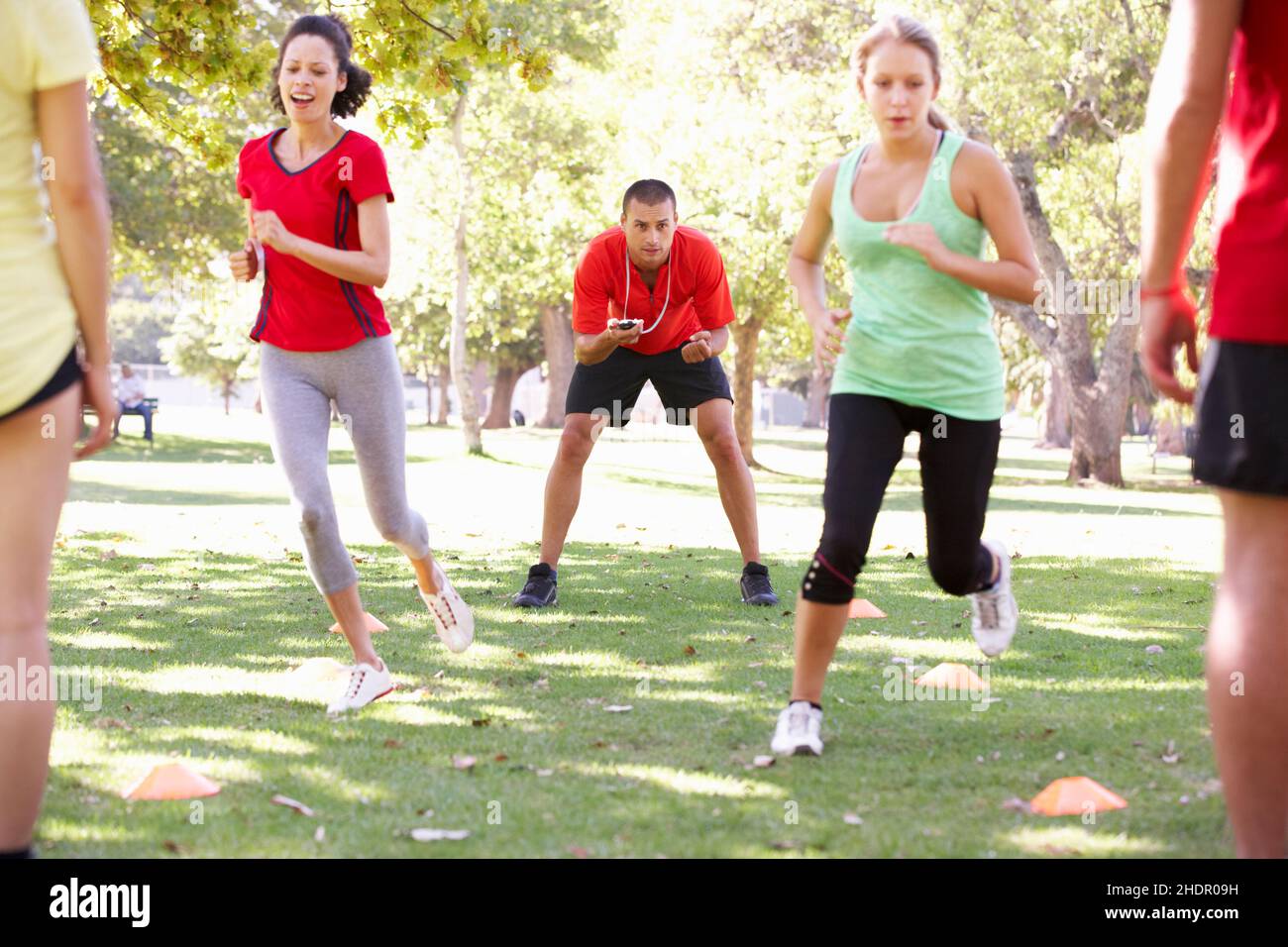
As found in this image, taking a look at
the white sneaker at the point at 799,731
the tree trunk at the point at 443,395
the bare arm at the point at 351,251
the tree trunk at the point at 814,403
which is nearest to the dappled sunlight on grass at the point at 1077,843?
the white sneaker at the point at 799,731

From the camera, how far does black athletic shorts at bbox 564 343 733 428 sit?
26.0ft

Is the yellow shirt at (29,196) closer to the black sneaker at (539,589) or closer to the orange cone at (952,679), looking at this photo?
the orange cone at (952,679)

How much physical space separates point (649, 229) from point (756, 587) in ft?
6.82

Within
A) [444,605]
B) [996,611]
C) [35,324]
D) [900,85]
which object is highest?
[900,85]

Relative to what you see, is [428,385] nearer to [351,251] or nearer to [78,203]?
[351,251]

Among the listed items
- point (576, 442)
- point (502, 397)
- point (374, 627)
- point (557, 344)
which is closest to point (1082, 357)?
point (576, 442)

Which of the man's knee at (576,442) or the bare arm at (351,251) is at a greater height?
the bare arm at (351,251)

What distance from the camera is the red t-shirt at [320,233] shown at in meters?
5.25

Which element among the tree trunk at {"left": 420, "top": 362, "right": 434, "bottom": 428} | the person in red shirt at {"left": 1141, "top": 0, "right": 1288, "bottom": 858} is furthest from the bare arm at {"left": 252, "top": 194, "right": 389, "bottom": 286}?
the tree trunk at {"left": 420, "top": 362, "right": 434, "bottom": 428}

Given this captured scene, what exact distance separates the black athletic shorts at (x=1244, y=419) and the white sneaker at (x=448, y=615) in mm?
3687

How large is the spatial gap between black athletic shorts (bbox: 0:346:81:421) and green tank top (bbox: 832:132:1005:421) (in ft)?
7.99

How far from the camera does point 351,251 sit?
5.29 m

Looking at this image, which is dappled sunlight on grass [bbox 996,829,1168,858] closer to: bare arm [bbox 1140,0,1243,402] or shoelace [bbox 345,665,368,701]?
bare arm [bbox 1140,0,1243,402]
